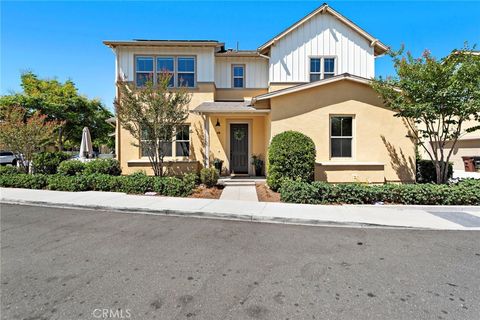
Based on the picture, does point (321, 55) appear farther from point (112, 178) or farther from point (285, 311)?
point (285, 311)

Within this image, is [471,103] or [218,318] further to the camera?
[471,103]

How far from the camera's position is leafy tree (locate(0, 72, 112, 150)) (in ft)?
81.7

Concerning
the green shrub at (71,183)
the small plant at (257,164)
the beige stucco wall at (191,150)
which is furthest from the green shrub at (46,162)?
the small plant at (257,164)

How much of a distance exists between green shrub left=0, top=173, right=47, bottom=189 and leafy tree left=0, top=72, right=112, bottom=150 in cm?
1462

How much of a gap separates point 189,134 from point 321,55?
27.4ft

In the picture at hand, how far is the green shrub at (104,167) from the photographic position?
38.9ft

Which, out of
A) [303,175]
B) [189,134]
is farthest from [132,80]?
[303,175]

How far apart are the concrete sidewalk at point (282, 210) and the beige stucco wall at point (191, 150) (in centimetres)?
349

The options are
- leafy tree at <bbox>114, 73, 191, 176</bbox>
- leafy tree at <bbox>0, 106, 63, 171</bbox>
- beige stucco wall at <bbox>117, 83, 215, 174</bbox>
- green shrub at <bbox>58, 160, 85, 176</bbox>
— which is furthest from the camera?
beige stucco wall at <bbox>117, 83, 215, 174</bbox>

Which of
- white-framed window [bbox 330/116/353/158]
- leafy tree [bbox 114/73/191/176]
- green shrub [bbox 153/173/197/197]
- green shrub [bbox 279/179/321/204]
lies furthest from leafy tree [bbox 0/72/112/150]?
white-framed window [bbox 330/116/353/158]

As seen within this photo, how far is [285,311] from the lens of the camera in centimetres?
280

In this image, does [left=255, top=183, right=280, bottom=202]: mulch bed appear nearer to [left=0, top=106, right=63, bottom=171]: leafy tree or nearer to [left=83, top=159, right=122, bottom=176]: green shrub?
[left=83, top=159, right=122, bottom=176]: green shrub

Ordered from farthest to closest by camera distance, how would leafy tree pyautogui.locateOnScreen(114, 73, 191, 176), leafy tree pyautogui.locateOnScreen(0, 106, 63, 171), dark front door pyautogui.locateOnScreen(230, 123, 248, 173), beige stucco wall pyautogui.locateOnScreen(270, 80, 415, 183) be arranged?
1. dark front door pyautogui.locateOnScreen(230, 123, 248, 173)
2. leafy tree pyautogui.locateOnScreen(0, 106, 63, 171)
3. beige stucco wall pyautogui.locateOnScreen(270, 80, 415, 183)
4. leafy tree pyautogui.locateOnScreen(114, 73, 191, 176)

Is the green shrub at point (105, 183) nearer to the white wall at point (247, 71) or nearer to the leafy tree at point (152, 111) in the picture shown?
the leafy tree at point (152, 111)
